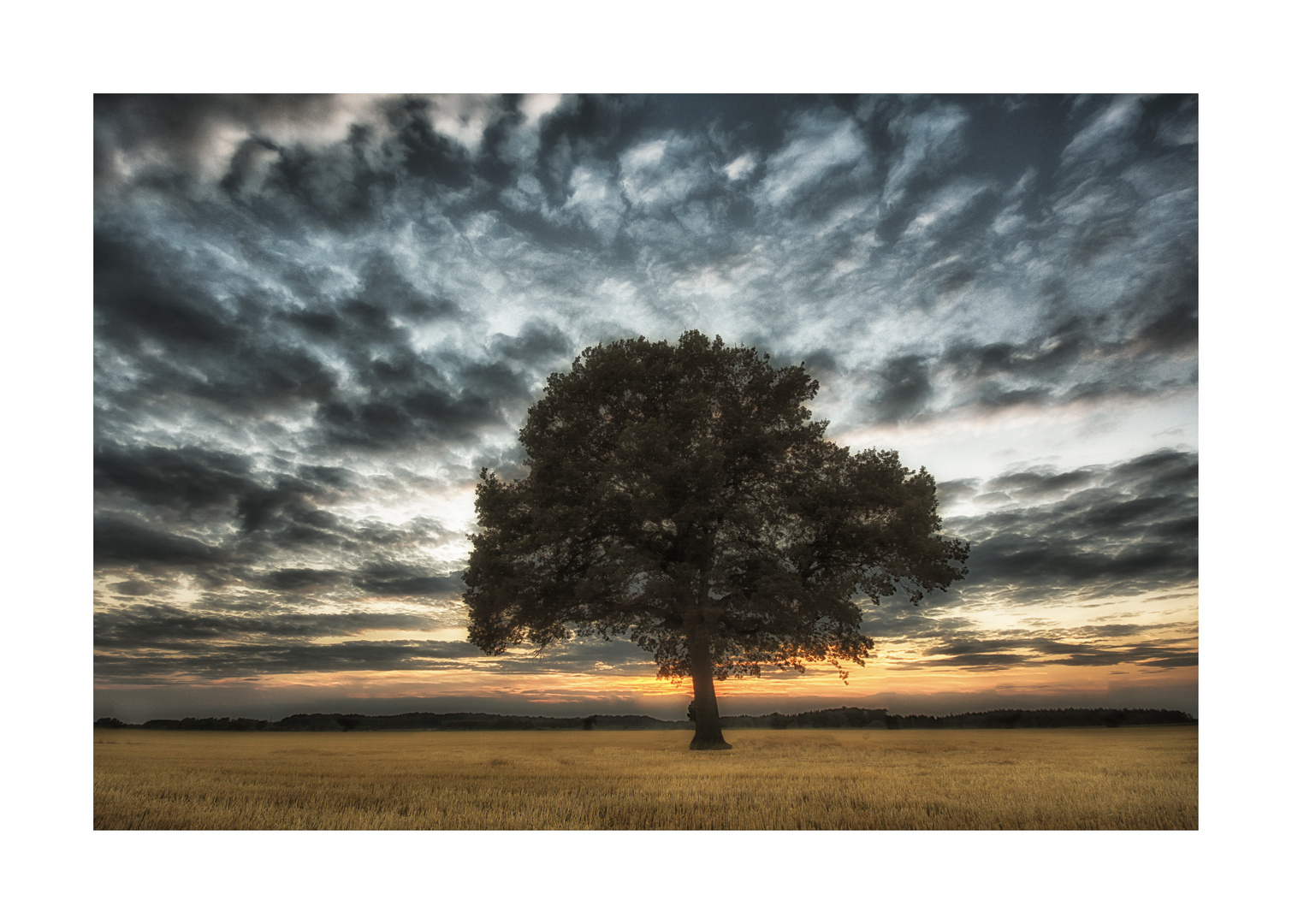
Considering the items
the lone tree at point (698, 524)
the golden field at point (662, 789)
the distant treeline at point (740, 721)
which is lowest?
the distant treeline at point (740, 721)

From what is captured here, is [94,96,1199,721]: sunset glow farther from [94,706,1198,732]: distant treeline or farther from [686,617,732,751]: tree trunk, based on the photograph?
[686,617,732,751]: tree trunk

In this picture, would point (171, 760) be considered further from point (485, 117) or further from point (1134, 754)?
point (1134, 754)

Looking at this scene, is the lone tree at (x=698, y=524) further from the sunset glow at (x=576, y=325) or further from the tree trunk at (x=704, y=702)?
the sunset glow at (x=576, y=325)

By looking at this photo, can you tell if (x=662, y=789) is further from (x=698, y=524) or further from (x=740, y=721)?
(x=740, y=721)

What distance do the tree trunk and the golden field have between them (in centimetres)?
73

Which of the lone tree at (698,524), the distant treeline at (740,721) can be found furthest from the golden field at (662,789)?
the lone tree at (698,524)

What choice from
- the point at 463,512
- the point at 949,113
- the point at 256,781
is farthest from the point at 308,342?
the point at 949,113

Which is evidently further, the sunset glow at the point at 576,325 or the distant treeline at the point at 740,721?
the distant treeline at the point at 740,721

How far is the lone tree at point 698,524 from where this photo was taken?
1628 centimetres

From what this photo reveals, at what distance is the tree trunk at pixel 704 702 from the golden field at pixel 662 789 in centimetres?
73

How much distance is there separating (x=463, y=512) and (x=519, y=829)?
7205 mm

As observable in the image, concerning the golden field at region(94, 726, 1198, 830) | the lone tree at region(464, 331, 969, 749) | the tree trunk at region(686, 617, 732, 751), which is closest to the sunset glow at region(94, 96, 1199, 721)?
the golden field at region(94, 726, 1198, 830)

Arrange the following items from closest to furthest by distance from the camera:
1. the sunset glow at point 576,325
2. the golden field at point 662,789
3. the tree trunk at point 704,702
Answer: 1. the golden field at point 662,789
2. the sunset glow at point 576,325
3. the tree trunk at point 704,702

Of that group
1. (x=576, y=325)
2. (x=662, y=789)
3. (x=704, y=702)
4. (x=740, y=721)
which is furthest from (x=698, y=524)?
(x=740, y=721)
